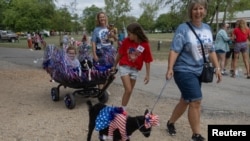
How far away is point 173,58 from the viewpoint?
4.62 meters

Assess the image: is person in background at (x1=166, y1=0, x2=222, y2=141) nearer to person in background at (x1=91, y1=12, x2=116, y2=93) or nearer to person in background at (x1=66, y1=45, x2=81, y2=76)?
person in background at (x1=66, y1=45, x2=81, y2=76)

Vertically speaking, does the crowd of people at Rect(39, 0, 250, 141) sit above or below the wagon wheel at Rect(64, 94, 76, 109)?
above

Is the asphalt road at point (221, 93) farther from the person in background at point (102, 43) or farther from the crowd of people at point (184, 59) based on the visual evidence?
the crowd of people at point (184, 59)

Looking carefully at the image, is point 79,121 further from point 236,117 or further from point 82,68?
point 236,117

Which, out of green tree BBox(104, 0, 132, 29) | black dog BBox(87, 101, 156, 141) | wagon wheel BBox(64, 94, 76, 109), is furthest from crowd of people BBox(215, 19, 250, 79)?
green tree BBox(104, 0, 132, 29)

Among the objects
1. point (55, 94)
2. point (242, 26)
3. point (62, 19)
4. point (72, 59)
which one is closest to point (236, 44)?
point (242, 26)

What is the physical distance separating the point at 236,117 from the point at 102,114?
117 inches

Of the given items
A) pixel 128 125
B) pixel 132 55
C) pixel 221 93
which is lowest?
pixel 221 93

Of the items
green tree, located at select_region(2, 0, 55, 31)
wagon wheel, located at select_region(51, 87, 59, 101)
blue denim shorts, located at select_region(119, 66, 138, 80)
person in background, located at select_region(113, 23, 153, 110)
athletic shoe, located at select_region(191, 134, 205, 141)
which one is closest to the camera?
athletic shoe, located at select_region(191, 134, 205, 141)

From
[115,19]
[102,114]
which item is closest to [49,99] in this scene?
[102,114]

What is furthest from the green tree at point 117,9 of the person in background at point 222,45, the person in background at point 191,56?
the person in background at point 191,56

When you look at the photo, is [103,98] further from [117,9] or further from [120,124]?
[117,9]

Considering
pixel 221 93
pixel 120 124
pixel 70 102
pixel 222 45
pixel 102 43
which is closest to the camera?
pixel 120 124

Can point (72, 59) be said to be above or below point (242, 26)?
below
